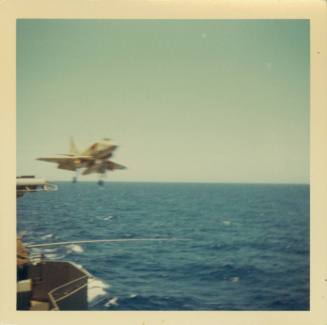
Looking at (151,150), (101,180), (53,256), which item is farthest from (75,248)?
(151,150)

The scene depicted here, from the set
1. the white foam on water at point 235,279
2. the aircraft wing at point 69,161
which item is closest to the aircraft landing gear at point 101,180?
the aircraft wing at point 69,161

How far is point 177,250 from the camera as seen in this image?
5.42 feet

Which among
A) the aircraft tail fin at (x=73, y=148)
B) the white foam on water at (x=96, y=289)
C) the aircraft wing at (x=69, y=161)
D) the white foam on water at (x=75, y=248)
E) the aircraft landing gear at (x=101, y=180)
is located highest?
the aircraft tail fin at (x=73, y=148)

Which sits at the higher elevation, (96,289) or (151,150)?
(151,150)

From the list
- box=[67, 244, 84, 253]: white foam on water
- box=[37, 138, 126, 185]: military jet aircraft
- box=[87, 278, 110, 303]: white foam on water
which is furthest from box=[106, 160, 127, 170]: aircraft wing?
box=[87, 278, 110, 303]: white foam on water

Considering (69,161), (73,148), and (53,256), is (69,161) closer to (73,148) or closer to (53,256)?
(73,148)

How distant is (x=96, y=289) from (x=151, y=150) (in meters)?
0.78

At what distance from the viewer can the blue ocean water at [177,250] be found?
5.22 ft

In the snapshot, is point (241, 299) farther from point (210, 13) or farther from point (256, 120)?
point (210, 13)

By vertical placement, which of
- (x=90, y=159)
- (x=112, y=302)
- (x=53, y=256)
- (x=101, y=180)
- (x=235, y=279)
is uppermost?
(x=90, y=159)

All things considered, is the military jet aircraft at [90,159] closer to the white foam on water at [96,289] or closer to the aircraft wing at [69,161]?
the aircraft wing at [69,161]

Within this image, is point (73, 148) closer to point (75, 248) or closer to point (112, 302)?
point (75, 248)

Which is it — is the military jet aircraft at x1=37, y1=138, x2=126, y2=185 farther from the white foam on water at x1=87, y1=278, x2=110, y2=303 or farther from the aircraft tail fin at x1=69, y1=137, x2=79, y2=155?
the white foam on water at x1=87, y1=278, x2=110, y2=303
